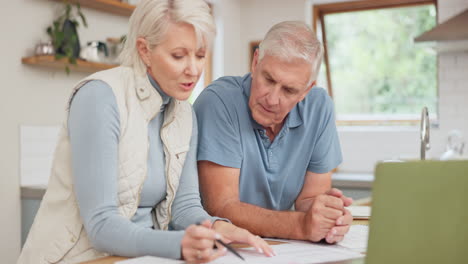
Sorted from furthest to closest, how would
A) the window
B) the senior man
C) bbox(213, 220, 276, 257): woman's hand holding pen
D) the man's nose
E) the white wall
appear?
the window
the white wall
the man's nose
the senior man
bbox(213, 220, 276, 257): woman's hand holding pen

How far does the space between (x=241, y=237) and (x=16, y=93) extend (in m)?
2.30

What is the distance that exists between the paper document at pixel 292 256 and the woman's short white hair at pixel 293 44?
0.55 meters

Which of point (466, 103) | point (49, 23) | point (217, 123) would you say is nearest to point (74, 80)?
point (49, 23)

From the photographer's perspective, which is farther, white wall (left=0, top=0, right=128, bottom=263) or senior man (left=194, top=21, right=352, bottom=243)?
white wall (left=0, top=0, right=128, bottom=263)

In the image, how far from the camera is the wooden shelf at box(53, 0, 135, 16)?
11.6 feet

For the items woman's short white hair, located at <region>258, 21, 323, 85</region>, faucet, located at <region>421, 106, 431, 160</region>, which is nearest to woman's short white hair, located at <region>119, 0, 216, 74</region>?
woman's short white hair, located at <region>258, 21, 323, 85</region>

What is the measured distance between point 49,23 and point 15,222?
1.22 meters

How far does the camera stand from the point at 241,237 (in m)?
1.34

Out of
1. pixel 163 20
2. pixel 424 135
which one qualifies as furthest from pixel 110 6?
pixel 163 20

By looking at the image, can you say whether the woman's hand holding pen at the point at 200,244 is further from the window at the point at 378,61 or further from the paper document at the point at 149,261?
the window at the point at 378,61

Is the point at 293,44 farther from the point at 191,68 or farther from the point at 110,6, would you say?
the point at 110,6

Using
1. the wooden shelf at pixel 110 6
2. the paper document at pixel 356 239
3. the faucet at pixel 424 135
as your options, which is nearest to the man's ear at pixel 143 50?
the paper document at pixel 356 239

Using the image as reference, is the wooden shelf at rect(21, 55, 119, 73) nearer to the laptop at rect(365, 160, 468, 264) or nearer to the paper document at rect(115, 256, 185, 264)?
the paper document at rect(115, 256, 185, 264)

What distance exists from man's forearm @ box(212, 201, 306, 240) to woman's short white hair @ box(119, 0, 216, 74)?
0.50m
